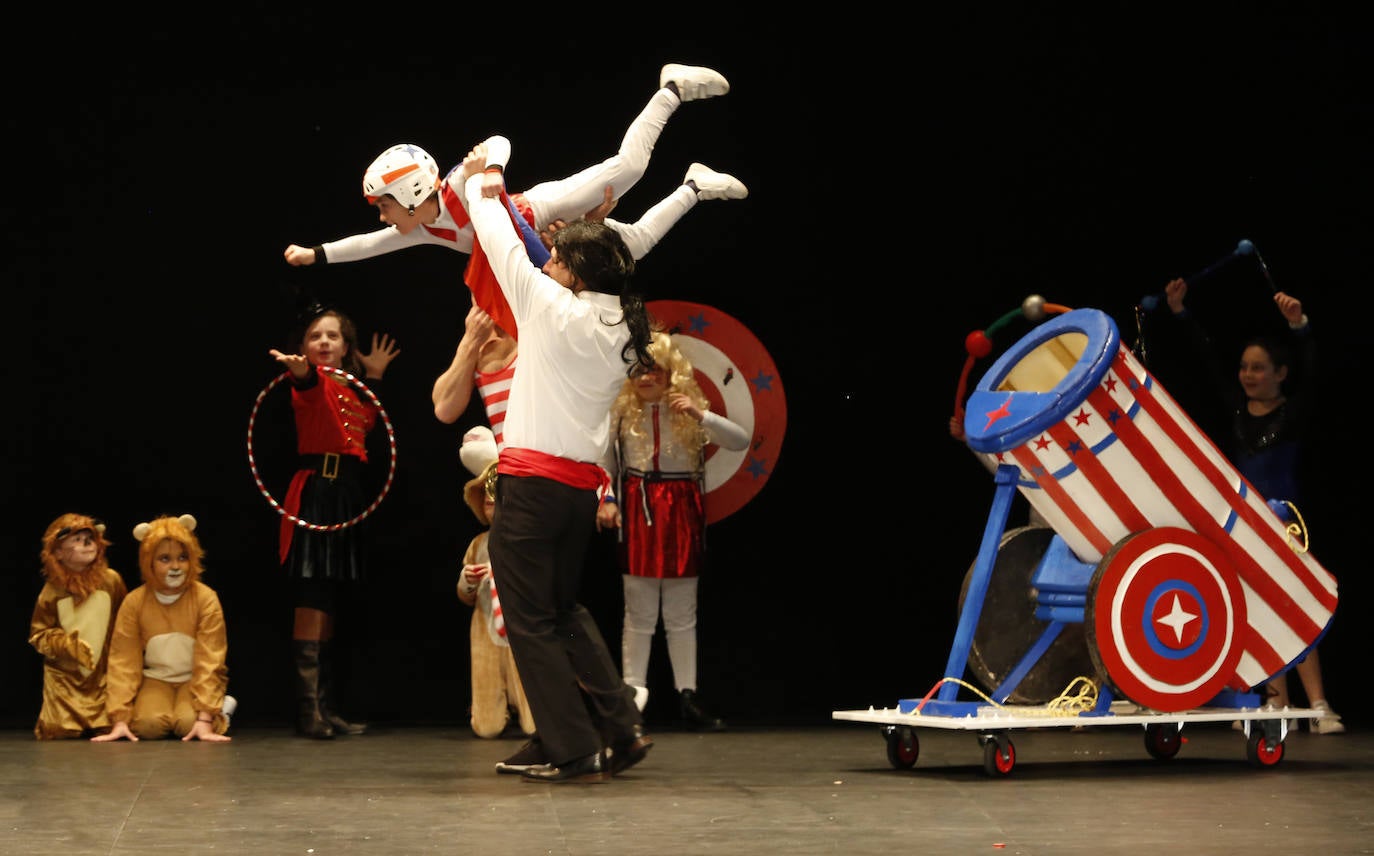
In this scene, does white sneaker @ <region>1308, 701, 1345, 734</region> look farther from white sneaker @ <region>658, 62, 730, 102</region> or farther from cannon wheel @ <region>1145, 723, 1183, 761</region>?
white sneaker @ <region>658, 62, 730, 102</region>

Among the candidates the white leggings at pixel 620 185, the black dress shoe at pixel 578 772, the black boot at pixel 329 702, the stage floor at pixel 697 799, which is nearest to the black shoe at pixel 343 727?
the black boot at pixel 329 702

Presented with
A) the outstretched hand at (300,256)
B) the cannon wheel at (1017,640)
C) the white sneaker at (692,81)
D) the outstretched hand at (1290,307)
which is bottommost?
the cannon wheel at (1017,640)

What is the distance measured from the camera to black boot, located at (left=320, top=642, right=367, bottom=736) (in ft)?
20.5

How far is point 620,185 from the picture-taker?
5.37m

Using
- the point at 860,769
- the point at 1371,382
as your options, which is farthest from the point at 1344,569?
the point at 860,769

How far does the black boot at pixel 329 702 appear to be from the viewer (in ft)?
20.5

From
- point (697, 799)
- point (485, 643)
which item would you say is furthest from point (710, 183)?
point (697, 799)

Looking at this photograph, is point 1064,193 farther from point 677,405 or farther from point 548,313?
point 548,313

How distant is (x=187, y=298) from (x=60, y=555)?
1.02 meters

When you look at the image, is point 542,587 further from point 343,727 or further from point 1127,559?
point 343,727

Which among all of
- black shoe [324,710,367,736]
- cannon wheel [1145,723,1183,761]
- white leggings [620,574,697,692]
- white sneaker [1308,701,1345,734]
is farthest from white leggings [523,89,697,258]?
white sneaker [1308,701,1345,734]

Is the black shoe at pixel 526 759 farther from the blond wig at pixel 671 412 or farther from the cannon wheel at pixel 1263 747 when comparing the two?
the cannon wheel at pixel 1263 747

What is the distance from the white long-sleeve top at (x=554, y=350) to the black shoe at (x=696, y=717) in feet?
6.03

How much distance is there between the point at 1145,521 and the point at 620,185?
1.78m
